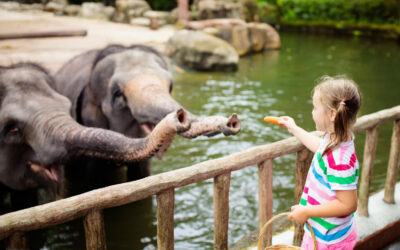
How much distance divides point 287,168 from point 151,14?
509 inches

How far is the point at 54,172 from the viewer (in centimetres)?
323

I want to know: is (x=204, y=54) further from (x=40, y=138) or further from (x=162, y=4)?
(x=162, y=4)

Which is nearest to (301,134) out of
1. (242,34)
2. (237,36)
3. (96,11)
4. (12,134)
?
(12,134)

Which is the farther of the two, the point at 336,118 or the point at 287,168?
the point at 287,168

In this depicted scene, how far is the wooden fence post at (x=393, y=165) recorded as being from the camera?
326 centimetres

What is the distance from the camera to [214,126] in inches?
112

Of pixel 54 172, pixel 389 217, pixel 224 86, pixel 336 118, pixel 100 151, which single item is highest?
pixel 336 118

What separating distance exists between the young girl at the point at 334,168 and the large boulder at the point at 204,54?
30.6 ft

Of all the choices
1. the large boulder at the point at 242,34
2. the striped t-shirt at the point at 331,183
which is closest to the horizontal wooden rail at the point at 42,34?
the large boulder at the point at 242,34

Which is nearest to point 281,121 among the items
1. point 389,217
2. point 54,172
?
point 389,217

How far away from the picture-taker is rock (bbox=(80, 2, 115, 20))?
18234mm

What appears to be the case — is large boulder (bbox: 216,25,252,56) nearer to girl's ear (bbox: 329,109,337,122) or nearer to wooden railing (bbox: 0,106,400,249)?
wooden railing (bbox: 0,106,400,249)

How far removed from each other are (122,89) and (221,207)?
184 centimetres

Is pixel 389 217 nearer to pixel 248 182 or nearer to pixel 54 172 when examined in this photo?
pixel 248 182
